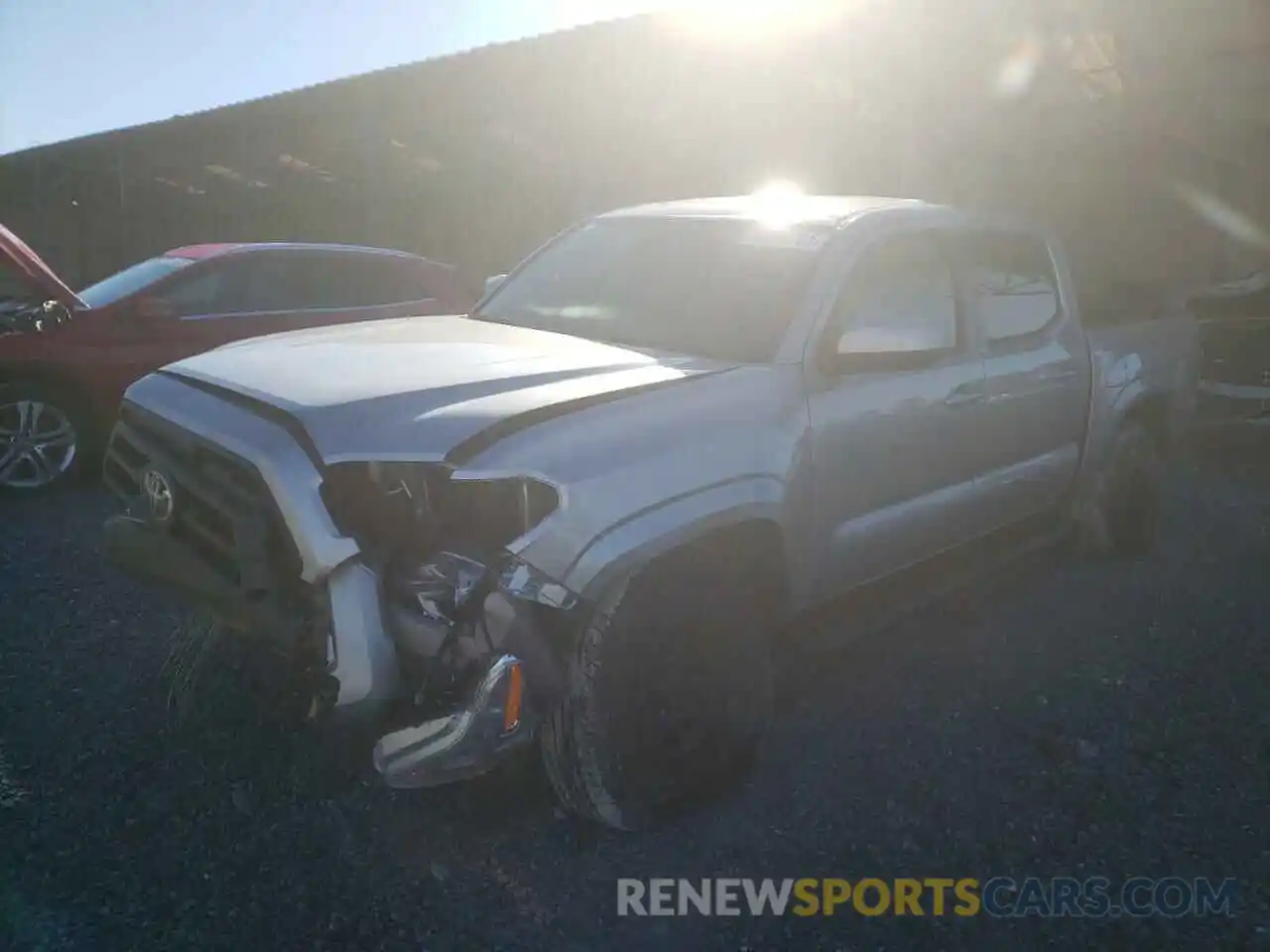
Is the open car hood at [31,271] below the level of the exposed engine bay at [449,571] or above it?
above

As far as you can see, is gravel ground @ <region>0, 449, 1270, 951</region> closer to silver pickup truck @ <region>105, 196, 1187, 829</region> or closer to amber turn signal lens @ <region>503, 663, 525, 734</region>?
silver pickup truck @ <region>105, 196, 1187, 829</region>

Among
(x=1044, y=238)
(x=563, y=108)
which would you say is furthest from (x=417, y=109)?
(x=1044, y=238)

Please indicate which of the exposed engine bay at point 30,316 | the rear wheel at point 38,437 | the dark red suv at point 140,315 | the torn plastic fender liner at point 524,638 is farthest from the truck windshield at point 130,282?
the torn plastic fender liner at point 524,638

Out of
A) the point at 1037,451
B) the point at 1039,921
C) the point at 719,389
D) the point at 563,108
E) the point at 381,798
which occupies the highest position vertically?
the point at 563,108

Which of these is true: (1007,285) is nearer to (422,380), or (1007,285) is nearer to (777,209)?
(777,209)

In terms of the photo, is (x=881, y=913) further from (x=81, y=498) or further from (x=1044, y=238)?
(x=81, y=498)

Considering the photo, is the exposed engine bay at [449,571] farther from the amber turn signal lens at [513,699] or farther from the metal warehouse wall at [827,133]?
the metal warehouse wall at [827,133]

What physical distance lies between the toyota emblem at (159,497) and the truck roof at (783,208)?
2.20 metres

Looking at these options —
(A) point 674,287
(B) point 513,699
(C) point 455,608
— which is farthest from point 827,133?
(B) point 513,699

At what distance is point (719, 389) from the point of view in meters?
3.43

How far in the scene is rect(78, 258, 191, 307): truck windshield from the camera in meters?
7.30

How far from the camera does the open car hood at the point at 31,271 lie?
664 cm

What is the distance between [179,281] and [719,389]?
5.16 meters

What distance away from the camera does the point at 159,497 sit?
346 centimetres
